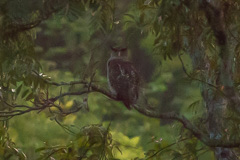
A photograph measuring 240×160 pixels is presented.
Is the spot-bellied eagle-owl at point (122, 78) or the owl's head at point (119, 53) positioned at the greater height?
the owl's head at point (119, 53)

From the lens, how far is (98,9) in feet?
6.55

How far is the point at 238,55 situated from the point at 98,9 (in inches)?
25.4

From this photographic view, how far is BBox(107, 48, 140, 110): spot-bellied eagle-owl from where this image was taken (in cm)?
222

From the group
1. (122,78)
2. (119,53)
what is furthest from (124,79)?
(119,53)

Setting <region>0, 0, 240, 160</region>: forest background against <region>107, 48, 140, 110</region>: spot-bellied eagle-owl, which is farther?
<region>107, 48, 140, 110</region>: spot-bellied eagle-owl

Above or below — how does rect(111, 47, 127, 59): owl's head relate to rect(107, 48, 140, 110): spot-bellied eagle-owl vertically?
above

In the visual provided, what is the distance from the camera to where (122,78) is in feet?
7.70

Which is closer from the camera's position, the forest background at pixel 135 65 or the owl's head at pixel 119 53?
the forest background at pixel 135 65

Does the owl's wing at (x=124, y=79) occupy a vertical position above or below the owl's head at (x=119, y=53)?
below

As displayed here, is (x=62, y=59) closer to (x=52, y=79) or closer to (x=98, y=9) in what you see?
(x=52, y=79)

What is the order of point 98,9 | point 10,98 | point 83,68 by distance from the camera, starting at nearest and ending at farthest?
1. point 98,9
2. point 83,68
3. point 10,98

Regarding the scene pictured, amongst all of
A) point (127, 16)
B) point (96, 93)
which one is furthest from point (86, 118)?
point (127, 16)

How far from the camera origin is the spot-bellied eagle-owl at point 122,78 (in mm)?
2218

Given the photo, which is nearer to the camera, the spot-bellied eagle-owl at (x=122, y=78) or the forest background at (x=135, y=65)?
the forest background at (x=135, y=65)
